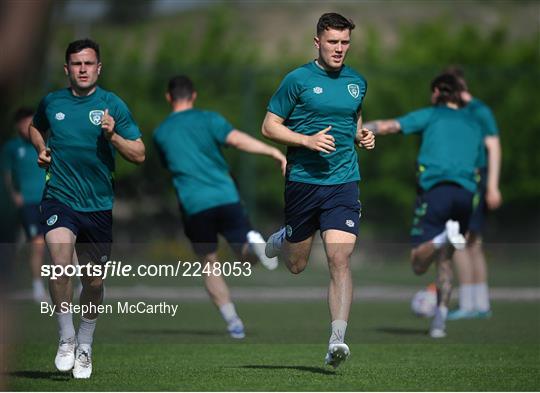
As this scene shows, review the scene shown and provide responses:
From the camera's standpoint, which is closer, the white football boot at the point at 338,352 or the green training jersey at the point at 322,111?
the white football boot at the point at 338,352

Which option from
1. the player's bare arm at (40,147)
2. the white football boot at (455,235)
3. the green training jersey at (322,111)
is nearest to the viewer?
the player's bare arm at (40,147)

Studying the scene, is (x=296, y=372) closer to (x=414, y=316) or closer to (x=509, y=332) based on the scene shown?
(x=509, y=332)

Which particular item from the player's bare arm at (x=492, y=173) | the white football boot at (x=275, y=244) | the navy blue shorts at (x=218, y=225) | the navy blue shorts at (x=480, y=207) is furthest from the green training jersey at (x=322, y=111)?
the navy blue shorts at (x=480, y=207)

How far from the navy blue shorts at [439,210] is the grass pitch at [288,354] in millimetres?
980

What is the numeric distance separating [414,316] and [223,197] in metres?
3.27

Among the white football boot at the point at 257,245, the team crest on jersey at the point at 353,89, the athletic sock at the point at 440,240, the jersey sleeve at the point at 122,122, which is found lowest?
the white football boot at the point at 257,245

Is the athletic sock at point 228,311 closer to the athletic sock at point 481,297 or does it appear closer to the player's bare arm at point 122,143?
the player's bare arm at point 122,143

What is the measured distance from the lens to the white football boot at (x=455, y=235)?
1011 centimetres

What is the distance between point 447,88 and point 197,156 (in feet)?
8.21

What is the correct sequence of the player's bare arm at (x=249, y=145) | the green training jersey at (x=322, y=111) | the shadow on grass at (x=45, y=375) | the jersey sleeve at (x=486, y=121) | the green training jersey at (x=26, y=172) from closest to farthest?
the shadow on grass at (x=45, y=375) → the green training jersey at (x=322, y=111) → the player's bare arm at (x=249, y=145) → the jersey sleeve at (x=486, y=121) → the green training jersey at (x=26, y=172)

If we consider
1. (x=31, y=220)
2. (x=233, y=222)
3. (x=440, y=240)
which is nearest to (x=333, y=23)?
(x=440, y=240)

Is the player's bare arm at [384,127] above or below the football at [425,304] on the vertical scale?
above

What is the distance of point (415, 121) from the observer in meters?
10.6

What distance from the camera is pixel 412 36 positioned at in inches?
1373
